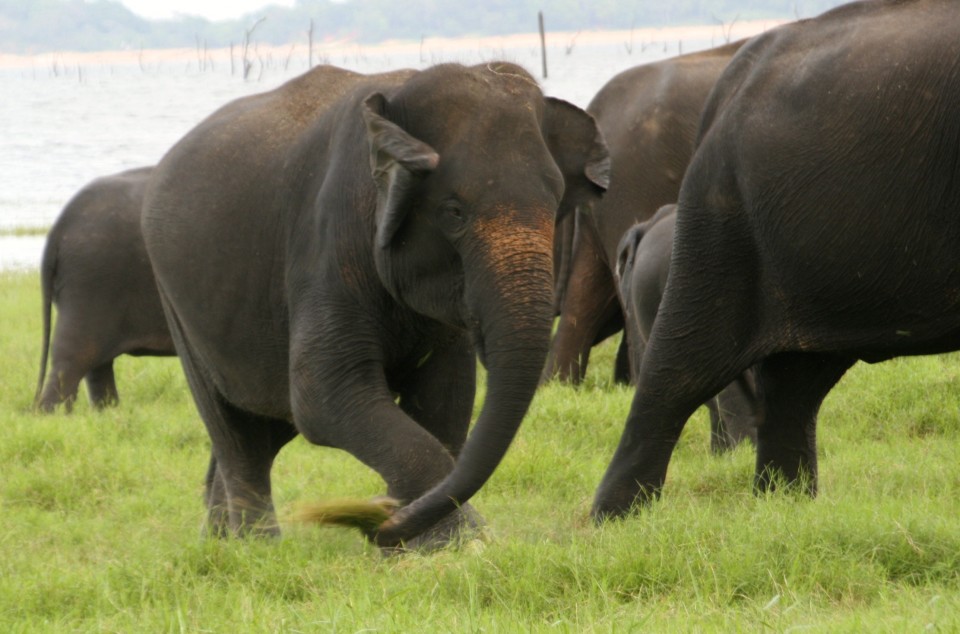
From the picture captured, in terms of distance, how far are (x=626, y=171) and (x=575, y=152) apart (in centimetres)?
429

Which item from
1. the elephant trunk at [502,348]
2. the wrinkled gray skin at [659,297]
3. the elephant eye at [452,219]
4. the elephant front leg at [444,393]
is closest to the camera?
the elephant trunk at [502,348]

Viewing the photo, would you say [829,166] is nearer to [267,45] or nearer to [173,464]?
[173,464]

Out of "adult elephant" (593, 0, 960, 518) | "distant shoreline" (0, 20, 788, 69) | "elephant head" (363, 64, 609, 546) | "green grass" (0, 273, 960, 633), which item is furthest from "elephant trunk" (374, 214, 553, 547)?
"distant shoreline" (0, 20, 788, 69)

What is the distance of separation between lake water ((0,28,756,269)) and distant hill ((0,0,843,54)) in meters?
29.1

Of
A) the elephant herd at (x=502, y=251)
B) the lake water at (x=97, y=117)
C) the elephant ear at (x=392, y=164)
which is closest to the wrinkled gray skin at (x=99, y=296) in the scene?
the elephant herd at (x=502, y=251)

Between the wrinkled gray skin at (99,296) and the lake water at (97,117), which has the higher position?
the wrinkled gray skin at (99,296)

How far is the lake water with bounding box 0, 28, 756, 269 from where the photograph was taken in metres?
32.9

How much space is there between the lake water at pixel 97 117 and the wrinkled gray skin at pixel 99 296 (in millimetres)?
4780

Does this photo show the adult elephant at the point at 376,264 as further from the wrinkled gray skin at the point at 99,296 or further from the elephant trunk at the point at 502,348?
the wrinkled gray skin at the point at 99,296

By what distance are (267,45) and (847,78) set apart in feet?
496

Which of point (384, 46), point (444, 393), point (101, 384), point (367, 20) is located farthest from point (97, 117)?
point (367, 20)

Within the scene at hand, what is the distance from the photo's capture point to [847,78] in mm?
4484

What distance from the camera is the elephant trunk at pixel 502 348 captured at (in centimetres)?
427

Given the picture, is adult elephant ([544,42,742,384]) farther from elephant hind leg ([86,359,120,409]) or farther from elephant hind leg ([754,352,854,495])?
elephant hind leg ([754,352,854,495])
